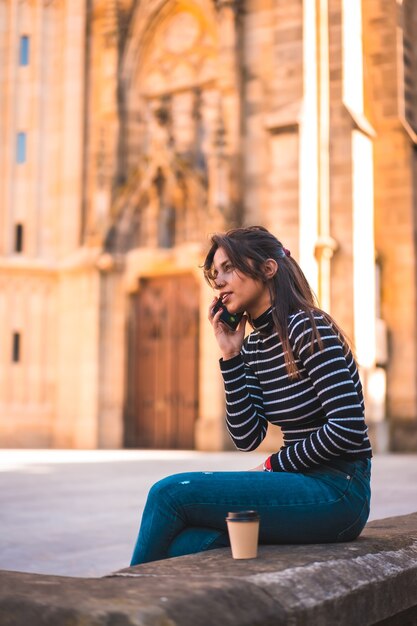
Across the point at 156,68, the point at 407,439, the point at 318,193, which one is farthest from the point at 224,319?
the point at 156,68

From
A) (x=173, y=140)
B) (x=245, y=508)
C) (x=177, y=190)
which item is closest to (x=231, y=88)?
(x=173, y=140)

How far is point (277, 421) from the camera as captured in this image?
10.5 feet

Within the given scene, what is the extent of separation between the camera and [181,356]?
808 inches

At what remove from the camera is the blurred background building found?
64.1 ft

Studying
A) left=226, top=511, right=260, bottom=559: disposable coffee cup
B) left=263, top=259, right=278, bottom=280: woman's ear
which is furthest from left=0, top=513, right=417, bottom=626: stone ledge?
left=263, top=259, right=278, bottom=280: woman's ear

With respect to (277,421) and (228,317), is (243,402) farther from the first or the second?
(228,317)

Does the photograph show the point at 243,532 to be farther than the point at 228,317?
No

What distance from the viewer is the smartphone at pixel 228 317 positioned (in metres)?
3.23

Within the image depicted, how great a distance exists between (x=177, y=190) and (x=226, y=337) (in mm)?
18105

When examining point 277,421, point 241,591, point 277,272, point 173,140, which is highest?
point 173,140

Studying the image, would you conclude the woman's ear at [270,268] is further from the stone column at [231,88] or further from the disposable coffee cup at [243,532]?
the stone column at [231,88]

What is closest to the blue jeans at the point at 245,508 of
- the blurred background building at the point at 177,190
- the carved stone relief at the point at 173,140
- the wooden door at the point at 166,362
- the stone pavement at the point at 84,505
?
the stone pavement at the point at 84,505

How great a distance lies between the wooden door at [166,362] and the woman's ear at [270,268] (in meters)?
17.1

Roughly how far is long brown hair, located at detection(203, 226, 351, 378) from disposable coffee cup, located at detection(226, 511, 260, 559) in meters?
0.75
